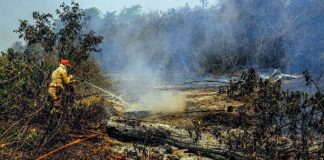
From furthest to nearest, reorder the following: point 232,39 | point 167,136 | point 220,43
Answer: point 220,43 < point 232,39 < point 167,136

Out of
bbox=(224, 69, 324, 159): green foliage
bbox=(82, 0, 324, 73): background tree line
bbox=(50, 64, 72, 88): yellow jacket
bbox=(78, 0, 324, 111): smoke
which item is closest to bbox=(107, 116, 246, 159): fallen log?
bbox=(224, 69, 324, 159): green foliage

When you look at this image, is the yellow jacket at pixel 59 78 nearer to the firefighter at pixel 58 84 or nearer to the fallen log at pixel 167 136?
the firefighter at pixel 58 84

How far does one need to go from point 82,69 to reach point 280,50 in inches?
392

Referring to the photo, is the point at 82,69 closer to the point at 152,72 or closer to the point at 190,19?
the point at 152,72

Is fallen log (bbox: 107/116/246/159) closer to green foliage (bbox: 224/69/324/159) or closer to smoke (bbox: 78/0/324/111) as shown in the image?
green foliage (bbox: 224/69/324/159)

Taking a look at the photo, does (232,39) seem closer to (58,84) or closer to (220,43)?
(220,43)

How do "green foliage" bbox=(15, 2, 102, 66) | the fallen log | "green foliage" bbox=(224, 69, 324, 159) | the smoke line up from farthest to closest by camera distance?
the smoke < "green foliage" bbox=(15, 2, 102, 66) < the fallen log < "green foliage" bbox=(224, 69, 324, 159)

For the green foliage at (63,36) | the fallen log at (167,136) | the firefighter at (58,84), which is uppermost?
the green foliage at (63,36)

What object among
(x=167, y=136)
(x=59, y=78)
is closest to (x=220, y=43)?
(x=59, y=78)

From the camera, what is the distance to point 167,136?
274 inches

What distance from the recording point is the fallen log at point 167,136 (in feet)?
21.1

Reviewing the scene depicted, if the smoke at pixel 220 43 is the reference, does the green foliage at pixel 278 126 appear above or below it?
below

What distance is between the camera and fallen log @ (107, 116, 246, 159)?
254 inches

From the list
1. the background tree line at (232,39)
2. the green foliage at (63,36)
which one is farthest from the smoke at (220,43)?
the green foliage at (63,36)
